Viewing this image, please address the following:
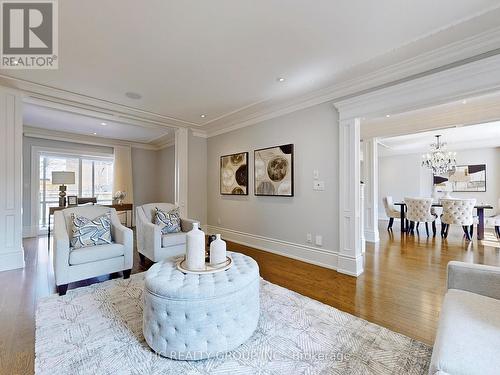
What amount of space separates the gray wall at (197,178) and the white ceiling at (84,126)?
693 millimetres

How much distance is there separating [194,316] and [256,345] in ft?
1.77

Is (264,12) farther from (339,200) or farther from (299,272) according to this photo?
(299,272)

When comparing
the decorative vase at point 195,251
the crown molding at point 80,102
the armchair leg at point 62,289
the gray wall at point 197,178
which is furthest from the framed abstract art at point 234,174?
the armchair leg at point 62,289

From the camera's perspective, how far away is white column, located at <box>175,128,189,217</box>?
5.14 metres

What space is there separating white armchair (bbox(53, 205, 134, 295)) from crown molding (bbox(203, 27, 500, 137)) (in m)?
2.90

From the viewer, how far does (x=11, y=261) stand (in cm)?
333

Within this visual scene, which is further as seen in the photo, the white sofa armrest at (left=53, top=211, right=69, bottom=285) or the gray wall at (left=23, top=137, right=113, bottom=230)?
the gray wall at (left=23, top=137, right=113, bottom=230)

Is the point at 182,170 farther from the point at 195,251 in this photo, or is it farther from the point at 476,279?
the point at 476,279

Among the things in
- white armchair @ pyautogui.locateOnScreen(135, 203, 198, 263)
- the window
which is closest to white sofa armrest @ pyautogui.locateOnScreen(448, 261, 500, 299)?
white armchair @ pyautogui.locateOnScreen(135, 203, 198, 263)

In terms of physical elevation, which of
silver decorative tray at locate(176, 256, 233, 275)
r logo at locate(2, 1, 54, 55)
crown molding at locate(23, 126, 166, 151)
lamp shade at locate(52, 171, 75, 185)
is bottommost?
silver decorative tray at locate(176, 256, 233, 275)

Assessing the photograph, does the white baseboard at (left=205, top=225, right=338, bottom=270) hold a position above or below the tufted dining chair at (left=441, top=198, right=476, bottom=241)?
below

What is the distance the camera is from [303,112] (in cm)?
373

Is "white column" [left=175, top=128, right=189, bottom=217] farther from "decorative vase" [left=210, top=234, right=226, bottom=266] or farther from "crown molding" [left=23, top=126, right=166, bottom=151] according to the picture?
"decorative vase" [left=210, top=234, right=226, bottom=266]

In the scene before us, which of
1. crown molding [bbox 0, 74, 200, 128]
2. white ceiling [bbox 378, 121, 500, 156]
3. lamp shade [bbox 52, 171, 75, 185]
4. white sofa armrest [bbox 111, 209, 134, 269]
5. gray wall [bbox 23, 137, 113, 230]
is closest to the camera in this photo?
white sofa armrest [bbox 111, 209, 134, 269]
